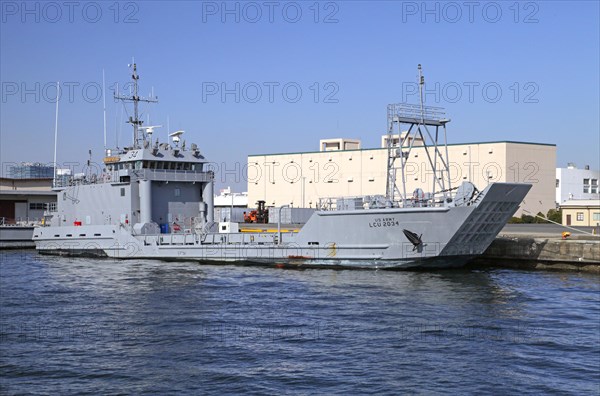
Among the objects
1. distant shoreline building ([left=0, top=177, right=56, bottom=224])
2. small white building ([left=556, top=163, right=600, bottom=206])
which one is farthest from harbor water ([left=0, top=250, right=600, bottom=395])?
small white building ([left=556, top=163, right=600, bottom=206])

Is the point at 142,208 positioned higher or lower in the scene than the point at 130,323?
higher

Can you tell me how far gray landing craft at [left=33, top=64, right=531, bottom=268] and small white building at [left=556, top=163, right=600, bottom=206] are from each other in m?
41.2

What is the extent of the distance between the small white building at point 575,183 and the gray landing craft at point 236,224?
41.2 m

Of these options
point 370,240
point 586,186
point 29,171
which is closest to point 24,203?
point 29,171

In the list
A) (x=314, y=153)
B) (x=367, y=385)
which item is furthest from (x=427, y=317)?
(x=314, y=153)

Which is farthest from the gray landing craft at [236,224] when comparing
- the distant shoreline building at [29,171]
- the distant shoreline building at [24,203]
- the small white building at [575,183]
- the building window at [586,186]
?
the building window at [586,186]

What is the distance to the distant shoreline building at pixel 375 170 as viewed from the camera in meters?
57.8

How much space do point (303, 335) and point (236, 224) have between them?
17.9m

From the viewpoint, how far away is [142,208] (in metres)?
35.9

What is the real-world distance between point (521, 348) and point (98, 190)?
28.2 m

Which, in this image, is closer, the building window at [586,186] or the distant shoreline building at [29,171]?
the distant shoreline building at [29,171]

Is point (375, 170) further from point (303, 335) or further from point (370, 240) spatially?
point (303, 335)

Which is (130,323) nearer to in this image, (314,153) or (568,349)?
(568,349)

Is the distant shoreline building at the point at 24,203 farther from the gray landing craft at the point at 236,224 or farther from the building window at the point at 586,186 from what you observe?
the building window at the point at 586,186
